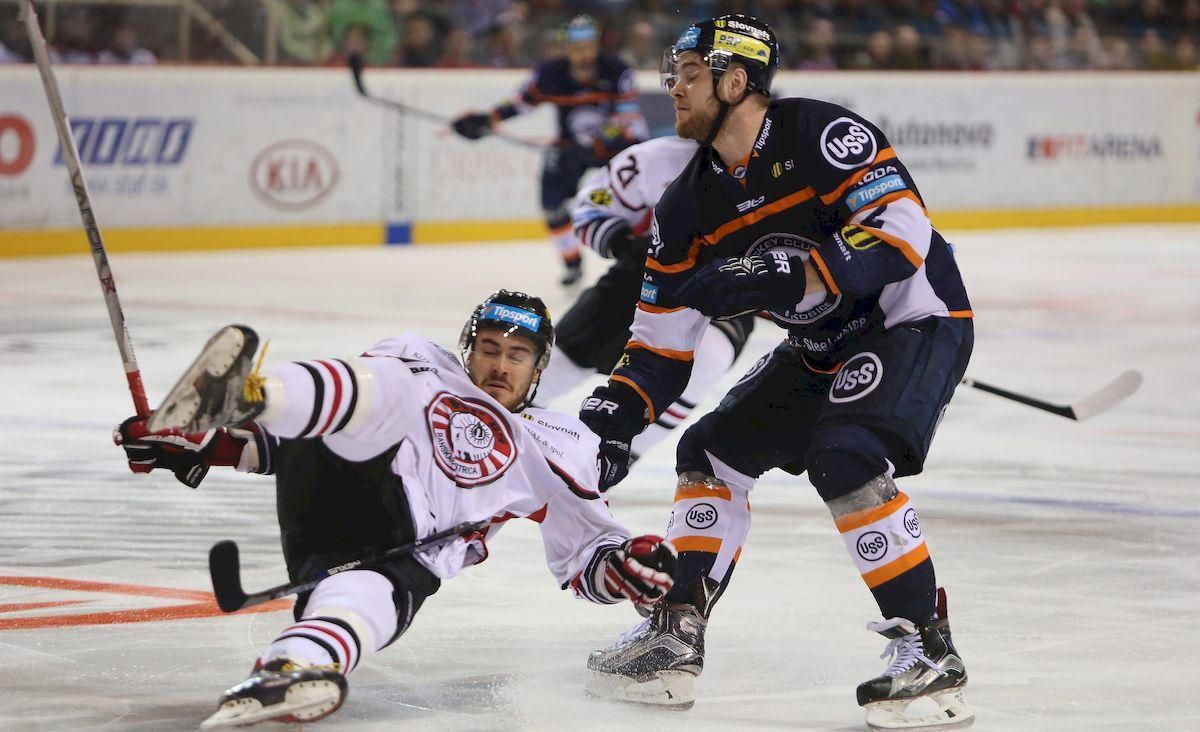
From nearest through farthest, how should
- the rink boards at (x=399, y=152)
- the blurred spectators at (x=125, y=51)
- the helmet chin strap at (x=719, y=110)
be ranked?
the helmet chin strap at (x=719, y=110), the rink boards at (x=399, y=152), the blurred spectators at (x=125, y=51)

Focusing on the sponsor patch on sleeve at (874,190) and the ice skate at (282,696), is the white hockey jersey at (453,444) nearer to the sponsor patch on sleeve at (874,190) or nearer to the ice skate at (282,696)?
the ice skate at (282,696)

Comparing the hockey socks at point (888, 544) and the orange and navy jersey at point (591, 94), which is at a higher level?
the hockey socks at point (888, 544)

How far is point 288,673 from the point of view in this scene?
2.82m

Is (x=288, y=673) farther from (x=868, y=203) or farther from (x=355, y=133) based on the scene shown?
(x=355, y=133)

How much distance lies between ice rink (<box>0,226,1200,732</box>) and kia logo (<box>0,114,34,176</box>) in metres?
2.74

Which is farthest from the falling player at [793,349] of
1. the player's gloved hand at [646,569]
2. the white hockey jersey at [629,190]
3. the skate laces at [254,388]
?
the white hockey jersey at [629,190]

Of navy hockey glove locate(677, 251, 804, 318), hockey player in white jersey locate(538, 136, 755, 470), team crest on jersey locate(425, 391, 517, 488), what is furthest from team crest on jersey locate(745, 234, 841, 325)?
hockey player in white jersey locate(538, 136, 755, 470)

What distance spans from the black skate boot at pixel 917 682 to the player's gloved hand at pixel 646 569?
369 mm

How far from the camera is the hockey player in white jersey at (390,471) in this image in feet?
9.34

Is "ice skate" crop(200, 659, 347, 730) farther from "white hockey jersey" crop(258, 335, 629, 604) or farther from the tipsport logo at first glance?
the tipsport logo

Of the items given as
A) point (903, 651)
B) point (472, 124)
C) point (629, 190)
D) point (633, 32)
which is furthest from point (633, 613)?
point (633, 32)

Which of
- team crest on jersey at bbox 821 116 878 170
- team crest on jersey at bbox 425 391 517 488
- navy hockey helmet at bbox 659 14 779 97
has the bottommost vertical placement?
team crest on jersey at bbox 425 391 517 488

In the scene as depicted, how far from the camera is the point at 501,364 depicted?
3326 millimetres

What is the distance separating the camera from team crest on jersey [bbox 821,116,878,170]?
338 centimetres
